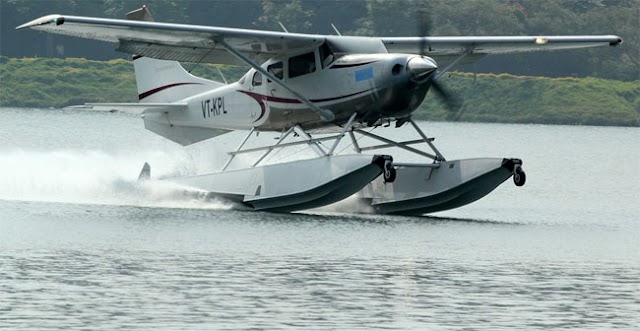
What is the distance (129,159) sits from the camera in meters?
27.8

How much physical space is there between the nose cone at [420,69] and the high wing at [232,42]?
124 cm

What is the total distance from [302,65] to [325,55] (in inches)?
17.6

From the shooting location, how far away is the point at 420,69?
1989cm

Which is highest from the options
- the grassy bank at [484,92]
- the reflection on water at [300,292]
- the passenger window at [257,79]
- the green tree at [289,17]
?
the green tree at [289,17]

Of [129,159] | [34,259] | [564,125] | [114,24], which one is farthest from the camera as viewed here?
[564,125]

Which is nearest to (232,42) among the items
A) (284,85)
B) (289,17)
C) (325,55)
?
(284,85)

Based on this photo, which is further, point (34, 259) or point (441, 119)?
point (441, 119)

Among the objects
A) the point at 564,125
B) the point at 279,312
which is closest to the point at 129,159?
the point at 279,312

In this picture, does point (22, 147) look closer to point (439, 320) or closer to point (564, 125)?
point (439, 320)

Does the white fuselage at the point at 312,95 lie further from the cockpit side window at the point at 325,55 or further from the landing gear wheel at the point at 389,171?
the landing gear wheel at the point at 389,171

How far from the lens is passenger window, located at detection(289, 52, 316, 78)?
2131cm

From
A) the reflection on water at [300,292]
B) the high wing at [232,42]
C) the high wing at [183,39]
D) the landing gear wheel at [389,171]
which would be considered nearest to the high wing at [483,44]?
the high wing at [232,42]

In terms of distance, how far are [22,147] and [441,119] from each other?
36.8m

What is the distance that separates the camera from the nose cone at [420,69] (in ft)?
65.3
